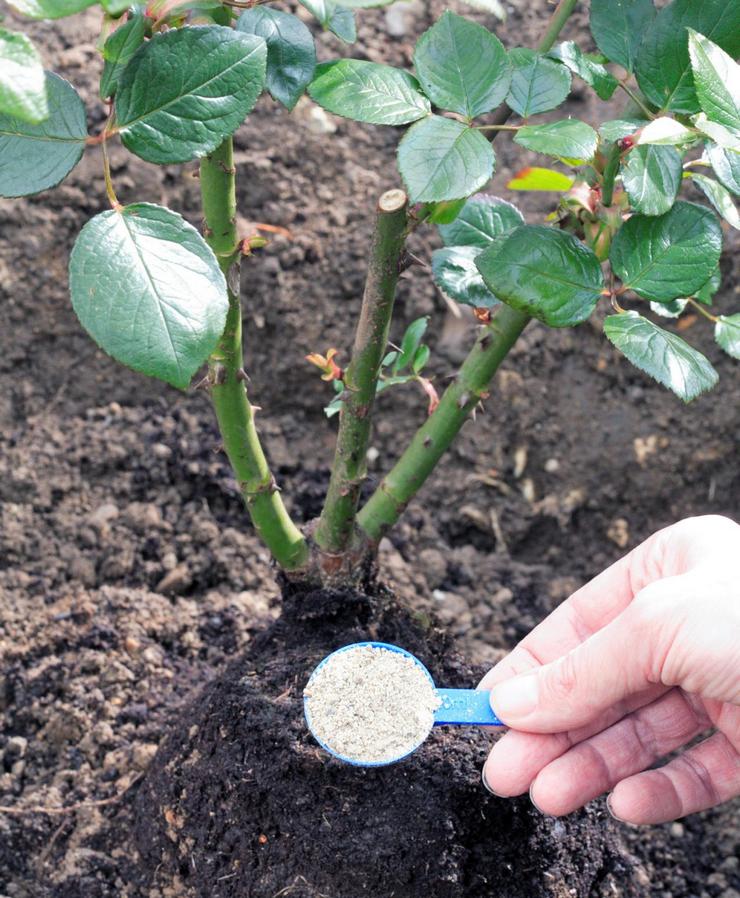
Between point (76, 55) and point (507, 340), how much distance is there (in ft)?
4.21

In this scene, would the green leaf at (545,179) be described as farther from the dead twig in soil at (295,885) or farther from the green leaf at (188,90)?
the dead twig in soil at (295,885)

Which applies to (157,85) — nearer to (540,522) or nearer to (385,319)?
(385,319)

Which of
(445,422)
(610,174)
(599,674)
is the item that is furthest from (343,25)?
(599,674)

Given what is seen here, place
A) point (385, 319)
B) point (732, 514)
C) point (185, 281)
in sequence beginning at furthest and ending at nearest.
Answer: point (732, 514) < point (385, 319) < point (185, 281)

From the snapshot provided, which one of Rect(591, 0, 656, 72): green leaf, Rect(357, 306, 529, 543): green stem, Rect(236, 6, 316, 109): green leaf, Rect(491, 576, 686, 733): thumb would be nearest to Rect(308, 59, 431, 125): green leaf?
Rect(236, 6, 316, 109): green leaf

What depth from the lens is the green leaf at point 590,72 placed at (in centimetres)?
98

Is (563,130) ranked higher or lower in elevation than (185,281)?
higher

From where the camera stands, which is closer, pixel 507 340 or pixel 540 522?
pixel 507 340

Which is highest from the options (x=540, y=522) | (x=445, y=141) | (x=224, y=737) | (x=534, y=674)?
(x=445, y=141)

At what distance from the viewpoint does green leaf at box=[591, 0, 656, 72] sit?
3.28 ft

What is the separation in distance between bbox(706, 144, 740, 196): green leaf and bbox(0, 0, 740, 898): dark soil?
2.52 ft

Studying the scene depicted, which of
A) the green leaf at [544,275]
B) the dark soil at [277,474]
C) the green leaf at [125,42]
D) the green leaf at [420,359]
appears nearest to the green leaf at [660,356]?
the green leaf at [544,275]

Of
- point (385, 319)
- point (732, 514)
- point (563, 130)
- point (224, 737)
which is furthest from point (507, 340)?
point (732, 514)

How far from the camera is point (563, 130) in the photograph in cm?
86
